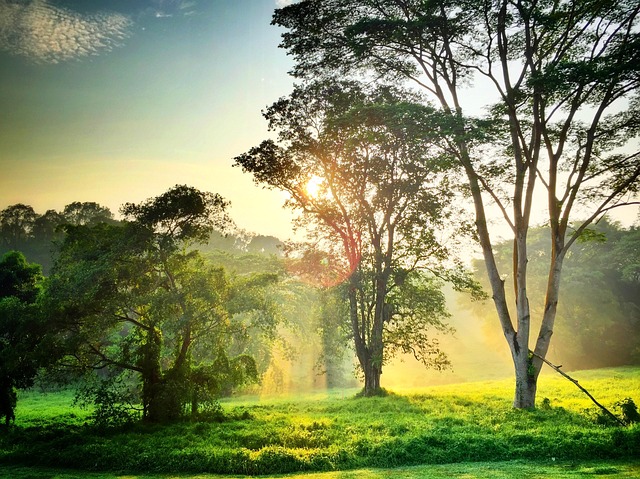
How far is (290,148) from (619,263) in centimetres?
4074

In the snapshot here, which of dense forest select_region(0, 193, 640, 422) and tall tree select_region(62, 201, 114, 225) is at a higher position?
tall tree select_region(62, 201, 114, 225)

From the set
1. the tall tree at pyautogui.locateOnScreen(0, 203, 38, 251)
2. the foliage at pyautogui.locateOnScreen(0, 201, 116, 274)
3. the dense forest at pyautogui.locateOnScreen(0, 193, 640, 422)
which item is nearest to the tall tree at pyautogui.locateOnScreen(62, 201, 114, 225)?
the foliage at pyautogui.locateOnScreen(0, 201, 116, 274)

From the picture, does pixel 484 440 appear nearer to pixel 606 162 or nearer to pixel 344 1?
pixel 606 162

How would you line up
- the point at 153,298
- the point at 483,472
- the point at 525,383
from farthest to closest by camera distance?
the point at 153,298, the point at 525,383, the point at 483,472

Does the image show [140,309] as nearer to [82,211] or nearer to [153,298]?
[153,298]

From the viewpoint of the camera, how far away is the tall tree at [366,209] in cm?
2241

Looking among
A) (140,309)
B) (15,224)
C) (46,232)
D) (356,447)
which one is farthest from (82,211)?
(356,447)

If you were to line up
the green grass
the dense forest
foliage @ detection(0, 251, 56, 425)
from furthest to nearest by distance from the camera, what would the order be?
the dense forest < foliage @ detection(0, 251, 56, 425) < the green grass

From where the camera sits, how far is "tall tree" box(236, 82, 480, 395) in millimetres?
22406

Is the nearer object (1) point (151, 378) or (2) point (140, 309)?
(1) point (151, 378)

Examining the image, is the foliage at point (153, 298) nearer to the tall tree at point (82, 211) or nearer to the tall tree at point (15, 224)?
the tall tree at point (82, 211)

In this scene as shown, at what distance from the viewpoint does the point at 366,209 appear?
946 inches

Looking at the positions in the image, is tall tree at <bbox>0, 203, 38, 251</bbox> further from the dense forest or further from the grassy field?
the grassy field

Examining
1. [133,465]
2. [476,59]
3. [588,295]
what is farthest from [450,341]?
[133,465]
